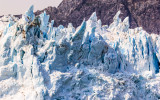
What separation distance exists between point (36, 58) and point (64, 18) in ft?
57.8

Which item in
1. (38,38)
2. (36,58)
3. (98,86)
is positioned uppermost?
(38,38)

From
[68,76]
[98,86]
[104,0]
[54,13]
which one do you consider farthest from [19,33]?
[104,0]

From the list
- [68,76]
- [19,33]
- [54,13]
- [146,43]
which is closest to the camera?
[68,76]

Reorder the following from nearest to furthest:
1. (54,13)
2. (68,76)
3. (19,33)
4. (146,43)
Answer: (68,76)
(19,33)
(146,43)
(54,13)

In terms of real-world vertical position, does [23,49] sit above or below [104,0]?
below

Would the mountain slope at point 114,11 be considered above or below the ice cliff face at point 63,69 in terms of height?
above

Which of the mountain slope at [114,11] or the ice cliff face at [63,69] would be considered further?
the mountain slope at [114,11]

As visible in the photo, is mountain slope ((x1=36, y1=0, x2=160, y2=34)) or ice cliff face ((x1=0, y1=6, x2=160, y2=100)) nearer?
ice cliff face ((x1=0, y1=6, x2=160, y2=100))

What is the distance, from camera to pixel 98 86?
8531 millimetres

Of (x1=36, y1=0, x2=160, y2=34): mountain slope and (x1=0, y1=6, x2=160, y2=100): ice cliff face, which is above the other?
(x1=36, y1=0, x2=160, y2=34): mountain slope

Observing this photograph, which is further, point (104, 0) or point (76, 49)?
point (104, 0)

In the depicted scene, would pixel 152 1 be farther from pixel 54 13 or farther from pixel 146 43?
pixel 146 43

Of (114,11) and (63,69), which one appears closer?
(63,69)

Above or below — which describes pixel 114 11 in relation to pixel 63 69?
above
